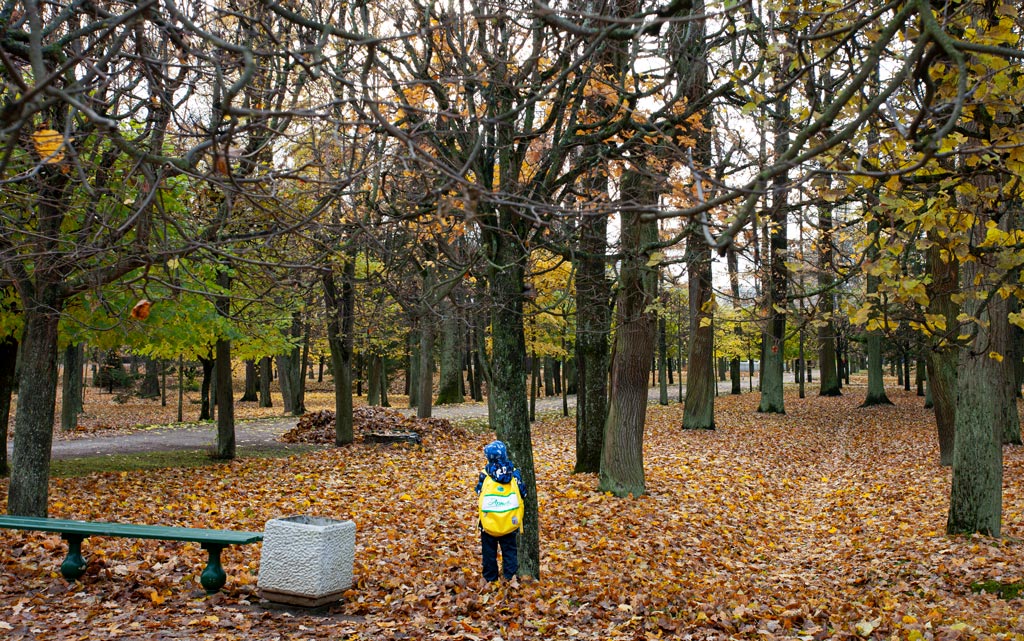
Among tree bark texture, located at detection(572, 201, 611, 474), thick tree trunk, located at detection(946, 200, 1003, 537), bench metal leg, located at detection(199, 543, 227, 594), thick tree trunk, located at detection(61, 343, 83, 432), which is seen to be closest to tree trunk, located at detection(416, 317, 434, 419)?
thick tree trunk, located at detection(61, 343, 83, 432)

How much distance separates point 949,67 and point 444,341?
29.5 meters

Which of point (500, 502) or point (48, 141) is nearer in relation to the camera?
point (48, 141)

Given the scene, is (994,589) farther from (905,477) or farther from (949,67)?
(905,477)

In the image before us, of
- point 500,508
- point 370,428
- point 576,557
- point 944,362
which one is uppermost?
point 944,362

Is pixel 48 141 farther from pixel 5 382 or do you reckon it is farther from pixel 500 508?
pixel 5 382

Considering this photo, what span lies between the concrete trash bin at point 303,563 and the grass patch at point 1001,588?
19.6 feet

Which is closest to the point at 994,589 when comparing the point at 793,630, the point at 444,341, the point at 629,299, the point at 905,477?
the point at 793,630

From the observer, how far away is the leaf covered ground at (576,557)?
661cm

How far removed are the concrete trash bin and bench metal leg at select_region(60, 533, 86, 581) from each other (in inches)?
66.3

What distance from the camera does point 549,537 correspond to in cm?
1049

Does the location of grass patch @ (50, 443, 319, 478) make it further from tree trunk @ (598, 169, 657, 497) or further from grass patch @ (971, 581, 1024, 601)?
grass patch @ (971, 581, 1024, 601)

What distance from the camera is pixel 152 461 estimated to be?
1625 centimetres

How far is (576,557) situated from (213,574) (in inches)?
166

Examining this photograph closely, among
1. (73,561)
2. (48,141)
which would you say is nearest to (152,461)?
(73,561)
